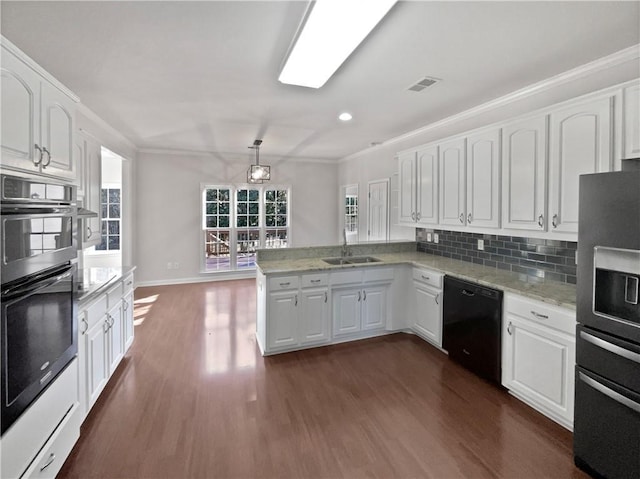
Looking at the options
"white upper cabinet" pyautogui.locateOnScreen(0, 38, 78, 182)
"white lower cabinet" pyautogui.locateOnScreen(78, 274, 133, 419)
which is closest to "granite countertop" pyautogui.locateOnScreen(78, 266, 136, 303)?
"white lower cabinet" pyautogui.locateOnScreen(78, 274, 133, 419)

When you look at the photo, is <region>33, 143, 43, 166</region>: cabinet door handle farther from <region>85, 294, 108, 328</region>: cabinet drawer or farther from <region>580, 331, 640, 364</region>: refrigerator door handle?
<region>580, 331, 640, 364</region>: refrigerator door handle

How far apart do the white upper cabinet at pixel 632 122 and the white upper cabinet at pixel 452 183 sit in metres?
1.31

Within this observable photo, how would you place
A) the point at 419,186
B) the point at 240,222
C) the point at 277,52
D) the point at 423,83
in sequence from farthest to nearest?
the point at 240,222, the point at 419,186, the point at 423,83, the point at 277,52

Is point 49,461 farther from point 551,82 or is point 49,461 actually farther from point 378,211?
point 378,211

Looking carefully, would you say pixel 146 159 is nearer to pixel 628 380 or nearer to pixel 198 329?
pixel 198 329

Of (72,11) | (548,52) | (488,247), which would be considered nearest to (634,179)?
(548,52)

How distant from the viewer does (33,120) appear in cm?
155

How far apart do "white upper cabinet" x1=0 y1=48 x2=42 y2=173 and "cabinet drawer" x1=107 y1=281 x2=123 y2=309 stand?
4.43ft

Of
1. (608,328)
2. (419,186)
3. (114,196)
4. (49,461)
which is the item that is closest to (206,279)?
(114,196)

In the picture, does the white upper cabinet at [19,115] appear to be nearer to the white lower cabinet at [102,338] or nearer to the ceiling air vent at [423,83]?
the white lower cabinet at [102,338]

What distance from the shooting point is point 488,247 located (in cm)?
347

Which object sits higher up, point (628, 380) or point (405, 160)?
point (405, 160)

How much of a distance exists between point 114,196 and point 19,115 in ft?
17.1

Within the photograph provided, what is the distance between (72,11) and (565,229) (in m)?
3.62
